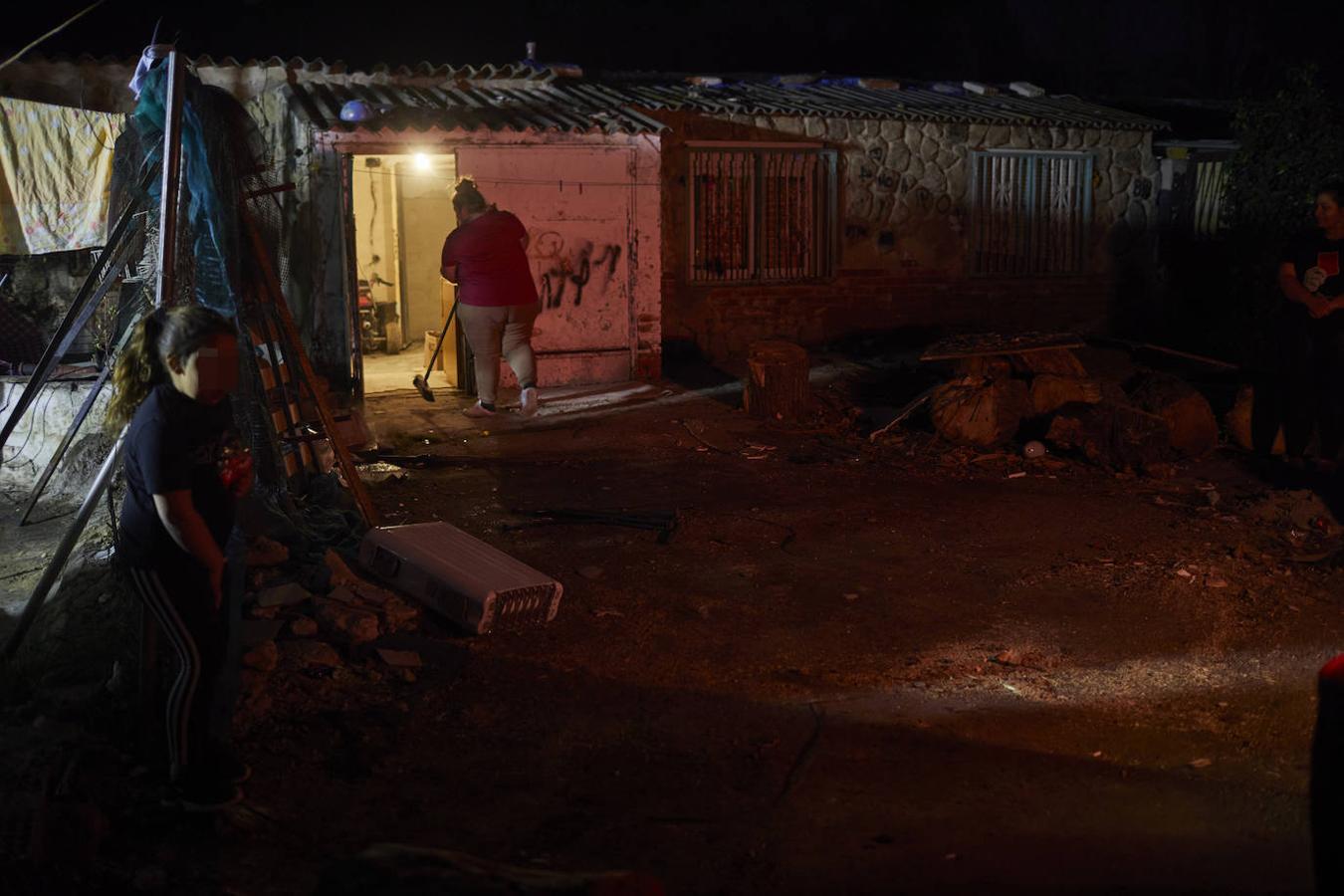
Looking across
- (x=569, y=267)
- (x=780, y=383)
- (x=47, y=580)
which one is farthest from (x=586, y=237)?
(x=47, y=580)

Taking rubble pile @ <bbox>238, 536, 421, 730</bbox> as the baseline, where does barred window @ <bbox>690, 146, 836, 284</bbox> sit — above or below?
above

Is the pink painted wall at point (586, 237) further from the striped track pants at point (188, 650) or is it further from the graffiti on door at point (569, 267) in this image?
the striped track pants at point (188, 650)

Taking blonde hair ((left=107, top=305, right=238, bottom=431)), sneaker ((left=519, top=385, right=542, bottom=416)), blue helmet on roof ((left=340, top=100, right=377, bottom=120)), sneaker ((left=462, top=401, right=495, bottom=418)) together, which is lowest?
sneaker ((left=462, top=401, right=495, bottom=418))

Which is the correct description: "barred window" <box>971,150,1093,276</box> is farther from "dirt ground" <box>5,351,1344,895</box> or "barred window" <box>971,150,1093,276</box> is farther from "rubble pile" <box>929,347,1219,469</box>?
"dirt ground" <box>5,351,1344,895</box>

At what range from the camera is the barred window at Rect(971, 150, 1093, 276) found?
571 inches

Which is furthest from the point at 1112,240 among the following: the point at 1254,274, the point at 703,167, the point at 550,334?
the point at 550,334

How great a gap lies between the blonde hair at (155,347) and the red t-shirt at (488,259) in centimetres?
640

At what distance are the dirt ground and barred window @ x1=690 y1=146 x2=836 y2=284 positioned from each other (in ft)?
19.1

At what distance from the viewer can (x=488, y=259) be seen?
1048cm

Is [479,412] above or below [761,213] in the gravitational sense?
below

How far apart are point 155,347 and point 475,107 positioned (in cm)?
852

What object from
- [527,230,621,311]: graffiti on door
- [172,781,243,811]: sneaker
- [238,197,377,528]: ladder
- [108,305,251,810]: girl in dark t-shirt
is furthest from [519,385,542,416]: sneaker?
[172,781,243,811]: sneaker

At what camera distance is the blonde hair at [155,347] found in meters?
3.84

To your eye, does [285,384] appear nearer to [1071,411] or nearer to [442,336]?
[442,336]
